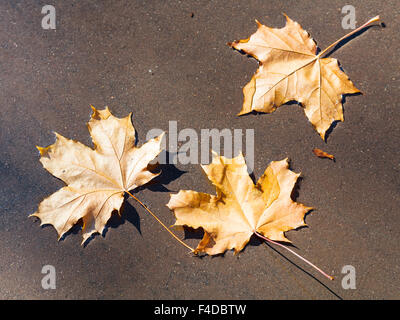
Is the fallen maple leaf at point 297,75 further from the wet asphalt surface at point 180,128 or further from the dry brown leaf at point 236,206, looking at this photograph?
the dry brown leaf at point 236,206

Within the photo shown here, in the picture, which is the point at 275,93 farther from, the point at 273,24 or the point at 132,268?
the point at 132,268

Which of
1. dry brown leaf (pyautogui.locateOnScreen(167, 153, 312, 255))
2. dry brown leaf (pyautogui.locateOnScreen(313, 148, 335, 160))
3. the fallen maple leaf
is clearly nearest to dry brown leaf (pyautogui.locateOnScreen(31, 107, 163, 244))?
dry brown leaf (pyautogui.locateOnScreen(167, 153, 312, 255))

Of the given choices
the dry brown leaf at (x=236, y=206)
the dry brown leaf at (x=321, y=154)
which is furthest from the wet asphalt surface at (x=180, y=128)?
the dry brown leaf at (x=236, y=206)

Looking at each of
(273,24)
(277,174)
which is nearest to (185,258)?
(277,174)

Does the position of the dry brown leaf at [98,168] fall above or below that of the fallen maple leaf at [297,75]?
below

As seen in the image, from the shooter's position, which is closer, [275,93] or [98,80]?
[275,93]
